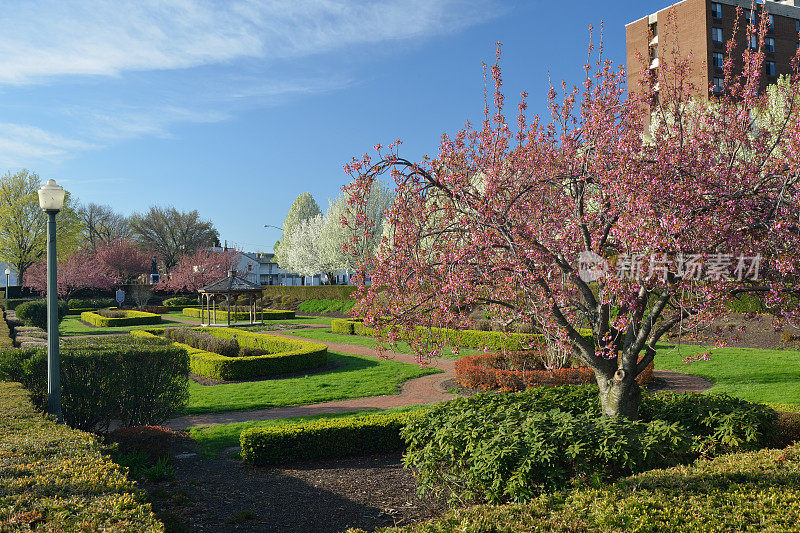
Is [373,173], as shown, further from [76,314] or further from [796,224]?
[76,314]

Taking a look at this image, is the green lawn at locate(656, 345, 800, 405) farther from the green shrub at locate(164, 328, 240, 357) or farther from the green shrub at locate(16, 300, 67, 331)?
the green shrub at locate(16, 300, 67, 331)

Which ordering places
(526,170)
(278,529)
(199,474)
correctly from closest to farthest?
(278,529)
(526,170)
(199,474)

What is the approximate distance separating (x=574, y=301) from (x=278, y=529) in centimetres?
413

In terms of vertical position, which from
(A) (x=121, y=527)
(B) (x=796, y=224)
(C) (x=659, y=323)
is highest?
(B) (x=796, y=224)

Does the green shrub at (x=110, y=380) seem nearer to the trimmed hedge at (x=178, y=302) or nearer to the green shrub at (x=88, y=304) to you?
the green shrub at (x=88, y=304)

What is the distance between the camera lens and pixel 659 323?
21.7 feet

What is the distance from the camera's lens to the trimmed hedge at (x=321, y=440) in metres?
7.73

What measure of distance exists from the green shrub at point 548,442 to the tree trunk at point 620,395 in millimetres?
308

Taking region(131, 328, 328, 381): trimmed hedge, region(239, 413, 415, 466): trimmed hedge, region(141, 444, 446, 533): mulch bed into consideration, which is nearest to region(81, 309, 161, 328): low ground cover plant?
region(131, 328, 328, 381): trimmed hedge

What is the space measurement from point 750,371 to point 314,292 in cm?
3658

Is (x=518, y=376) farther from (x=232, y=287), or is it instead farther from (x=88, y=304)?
(x=88, y=304)

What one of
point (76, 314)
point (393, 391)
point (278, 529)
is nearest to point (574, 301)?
point (278, 529)

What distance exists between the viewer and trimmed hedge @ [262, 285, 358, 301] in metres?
42.4

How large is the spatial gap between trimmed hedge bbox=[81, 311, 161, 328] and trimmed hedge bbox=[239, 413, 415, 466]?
28.4 m
